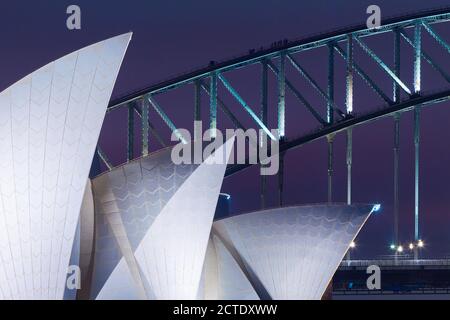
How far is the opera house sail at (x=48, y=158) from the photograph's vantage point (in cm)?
4978

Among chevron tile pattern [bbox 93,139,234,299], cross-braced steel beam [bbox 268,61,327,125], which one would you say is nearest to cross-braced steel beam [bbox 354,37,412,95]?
cross-braced steel beam [bbox 268,61,327,125]

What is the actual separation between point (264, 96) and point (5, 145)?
5588cm

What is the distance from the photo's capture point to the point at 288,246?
58219mm

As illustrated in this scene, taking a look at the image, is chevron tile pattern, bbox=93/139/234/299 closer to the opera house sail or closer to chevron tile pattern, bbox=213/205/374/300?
the opera house sail

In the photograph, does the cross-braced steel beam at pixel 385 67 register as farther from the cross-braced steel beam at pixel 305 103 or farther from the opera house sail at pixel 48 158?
the opera house sail at pixel 48 158

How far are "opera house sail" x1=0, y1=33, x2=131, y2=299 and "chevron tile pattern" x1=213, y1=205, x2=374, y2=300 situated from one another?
834 centimetres

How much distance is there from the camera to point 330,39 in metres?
103

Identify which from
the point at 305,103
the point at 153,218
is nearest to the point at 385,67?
the point at 305,103

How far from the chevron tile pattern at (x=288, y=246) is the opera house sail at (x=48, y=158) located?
8338mm

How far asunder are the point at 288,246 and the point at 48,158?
40.6ft

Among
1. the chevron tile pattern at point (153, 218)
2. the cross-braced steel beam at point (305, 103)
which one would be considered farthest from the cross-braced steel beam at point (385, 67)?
the chevron tile pattern at point (153, 218)

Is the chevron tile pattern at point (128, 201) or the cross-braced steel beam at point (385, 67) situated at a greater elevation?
the cross-braced steel beam at point (385, 67)
